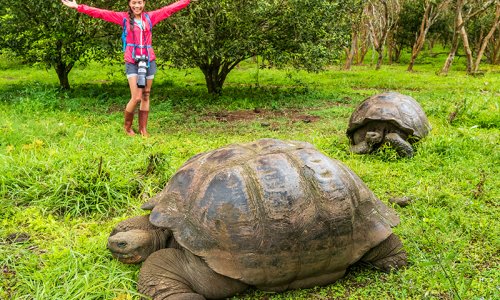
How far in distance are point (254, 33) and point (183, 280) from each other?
22.9 ft

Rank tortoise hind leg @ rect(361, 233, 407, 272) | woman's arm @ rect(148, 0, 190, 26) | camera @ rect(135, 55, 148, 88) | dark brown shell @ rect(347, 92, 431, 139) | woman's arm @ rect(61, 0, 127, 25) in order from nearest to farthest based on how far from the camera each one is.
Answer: tortoise hind leg @ rect(361, 233, 407, 272), dark brown shell @ rect(347, 92, 431, 139), woman's arm @ rect(61, 0, 127, 25), camera @ rect(135, 55, 148, 88), woman's arm @ rect(148, 0, 190, 26)

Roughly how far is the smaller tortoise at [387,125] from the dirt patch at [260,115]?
1729 mm

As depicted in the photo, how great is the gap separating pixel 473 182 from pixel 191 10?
18.8 feet

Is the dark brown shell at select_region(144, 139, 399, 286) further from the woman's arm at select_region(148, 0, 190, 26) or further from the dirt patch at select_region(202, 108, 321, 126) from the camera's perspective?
the dirt patch at select_region(202, 108, 321, 126)

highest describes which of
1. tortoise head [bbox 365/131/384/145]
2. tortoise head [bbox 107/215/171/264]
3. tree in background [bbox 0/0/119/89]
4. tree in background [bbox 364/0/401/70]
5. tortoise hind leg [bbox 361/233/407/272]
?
tree in background [bbox 364/0/401/70]

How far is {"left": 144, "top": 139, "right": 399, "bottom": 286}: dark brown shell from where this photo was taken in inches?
96.7

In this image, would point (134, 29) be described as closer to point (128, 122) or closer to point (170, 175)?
point (128, 122)

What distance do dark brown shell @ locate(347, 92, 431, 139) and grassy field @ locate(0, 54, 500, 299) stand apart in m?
0.22

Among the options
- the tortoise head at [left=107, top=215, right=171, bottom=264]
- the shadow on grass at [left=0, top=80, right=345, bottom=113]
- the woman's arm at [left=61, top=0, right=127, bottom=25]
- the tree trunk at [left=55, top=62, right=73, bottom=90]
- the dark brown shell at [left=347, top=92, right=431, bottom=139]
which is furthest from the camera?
the tree trunk at [left=55, top=62, right=73, bottom=90]

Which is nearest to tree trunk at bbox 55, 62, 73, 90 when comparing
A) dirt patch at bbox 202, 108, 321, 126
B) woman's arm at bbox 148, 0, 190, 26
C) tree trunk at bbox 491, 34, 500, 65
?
dirt patch at bbox 202, 108, 321, 126

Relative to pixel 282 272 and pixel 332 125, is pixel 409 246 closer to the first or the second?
pixel 282 272

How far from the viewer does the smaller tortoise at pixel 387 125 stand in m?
5.23

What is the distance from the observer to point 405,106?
220 inches

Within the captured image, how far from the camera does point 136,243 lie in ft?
8.75
